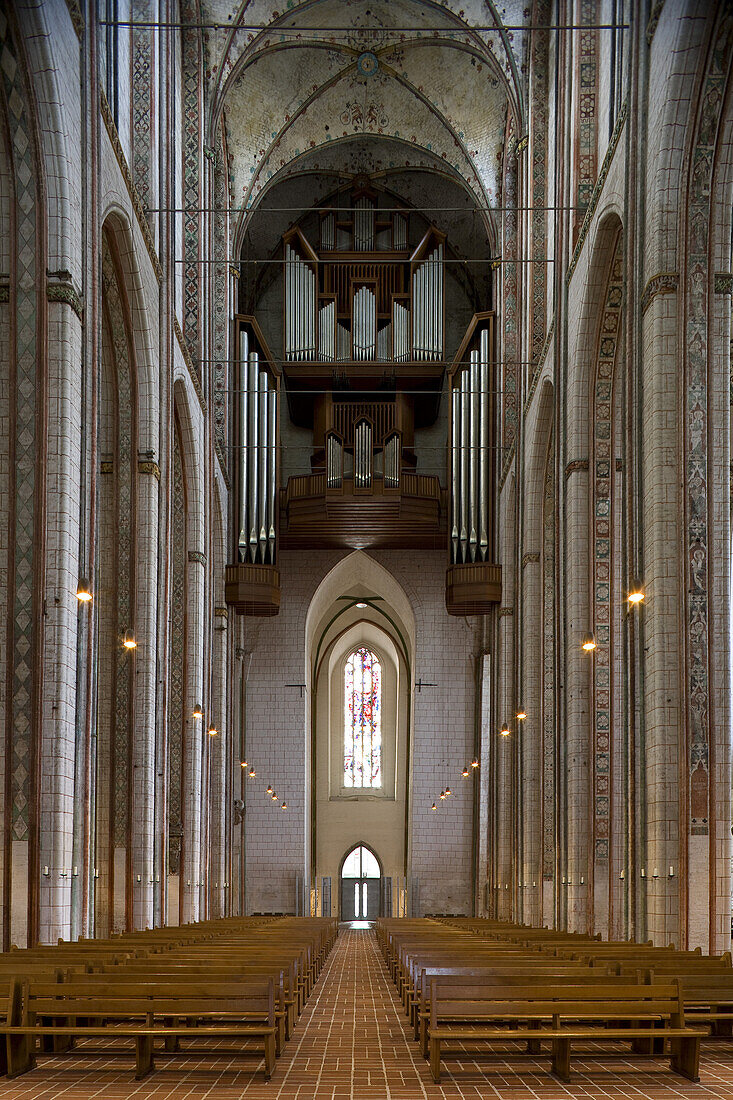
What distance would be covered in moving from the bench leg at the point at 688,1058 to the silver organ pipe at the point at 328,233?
111 ft

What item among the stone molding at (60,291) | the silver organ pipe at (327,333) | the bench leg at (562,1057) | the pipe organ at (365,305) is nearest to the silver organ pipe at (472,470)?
the pipe organ at (365,305)

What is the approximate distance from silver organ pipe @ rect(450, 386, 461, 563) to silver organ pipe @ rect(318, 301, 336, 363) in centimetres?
384

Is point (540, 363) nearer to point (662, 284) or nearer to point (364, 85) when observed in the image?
point (662, 284)

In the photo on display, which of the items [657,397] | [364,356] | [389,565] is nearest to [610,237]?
[657,397]

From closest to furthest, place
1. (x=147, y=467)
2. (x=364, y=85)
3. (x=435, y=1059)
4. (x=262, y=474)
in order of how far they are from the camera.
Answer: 1. (x=435, y=1059)
2. (x=147, y=467)
3. (x=262, y=474)
4. (x=364, y=85)

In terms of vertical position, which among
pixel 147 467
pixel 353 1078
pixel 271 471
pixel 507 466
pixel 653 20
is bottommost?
pixel 353 1078

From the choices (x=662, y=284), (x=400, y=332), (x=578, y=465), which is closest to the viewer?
(x=662, y=284)

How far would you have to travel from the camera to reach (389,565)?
1647 inches

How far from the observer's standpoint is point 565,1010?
862 cm

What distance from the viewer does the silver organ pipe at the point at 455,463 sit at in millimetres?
34906

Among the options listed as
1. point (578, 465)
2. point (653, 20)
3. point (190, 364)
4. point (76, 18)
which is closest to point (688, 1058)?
point (653, 20)

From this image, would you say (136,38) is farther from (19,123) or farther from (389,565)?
(389,565)

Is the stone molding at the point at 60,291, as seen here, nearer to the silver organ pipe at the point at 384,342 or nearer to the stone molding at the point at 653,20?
the stone molding at the point at 653,20

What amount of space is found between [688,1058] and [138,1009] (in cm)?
362
